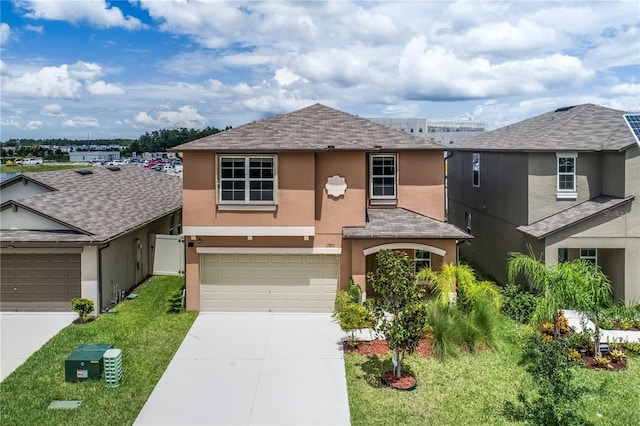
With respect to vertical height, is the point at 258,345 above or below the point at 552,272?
below

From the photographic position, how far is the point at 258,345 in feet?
45.4

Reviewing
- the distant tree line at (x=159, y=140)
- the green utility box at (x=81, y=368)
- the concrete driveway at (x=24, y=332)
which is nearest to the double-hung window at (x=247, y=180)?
the concrete driveway at (x=24, y=332)

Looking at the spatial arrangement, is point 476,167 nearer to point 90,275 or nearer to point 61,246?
point 90,275

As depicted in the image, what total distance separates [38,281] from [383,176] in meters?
12.0

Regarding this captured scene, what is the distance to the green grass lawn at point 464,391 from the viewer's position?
982 cm

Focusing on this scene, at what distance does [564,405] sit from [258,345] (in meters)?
7.95

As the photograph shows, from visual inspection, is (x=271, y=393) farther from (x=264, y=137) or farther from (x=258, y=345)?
(x=264, y=137)

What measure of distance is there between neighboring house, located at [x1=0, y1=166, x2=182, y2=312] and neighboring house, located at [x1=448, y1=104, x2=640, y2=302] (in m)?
14.0

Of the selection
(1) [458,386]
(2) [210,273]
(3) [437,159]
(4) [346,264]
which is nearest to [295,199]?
(4) [346,264]

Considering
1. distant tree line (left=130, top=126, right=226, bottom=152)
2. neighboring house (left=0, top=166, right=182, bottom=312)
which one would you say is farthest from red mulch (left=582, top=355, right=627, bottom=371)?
distant tree line (left=130, top=126, right=226, bottom=152)

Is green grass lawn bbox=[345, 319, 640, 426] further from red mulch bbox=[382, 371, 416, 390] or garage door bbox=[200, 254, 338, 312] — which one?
garage door bbox=[200, 254, 338, 312]

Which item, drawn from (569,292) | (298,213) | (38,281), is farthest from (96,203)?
(569,292)

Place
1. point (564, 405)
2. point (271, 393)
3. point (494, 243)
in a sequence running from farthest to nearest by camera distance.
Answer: point (494, 243) → point (271, 393) → point (564, 405)

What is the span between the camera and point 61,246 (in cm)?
1568
